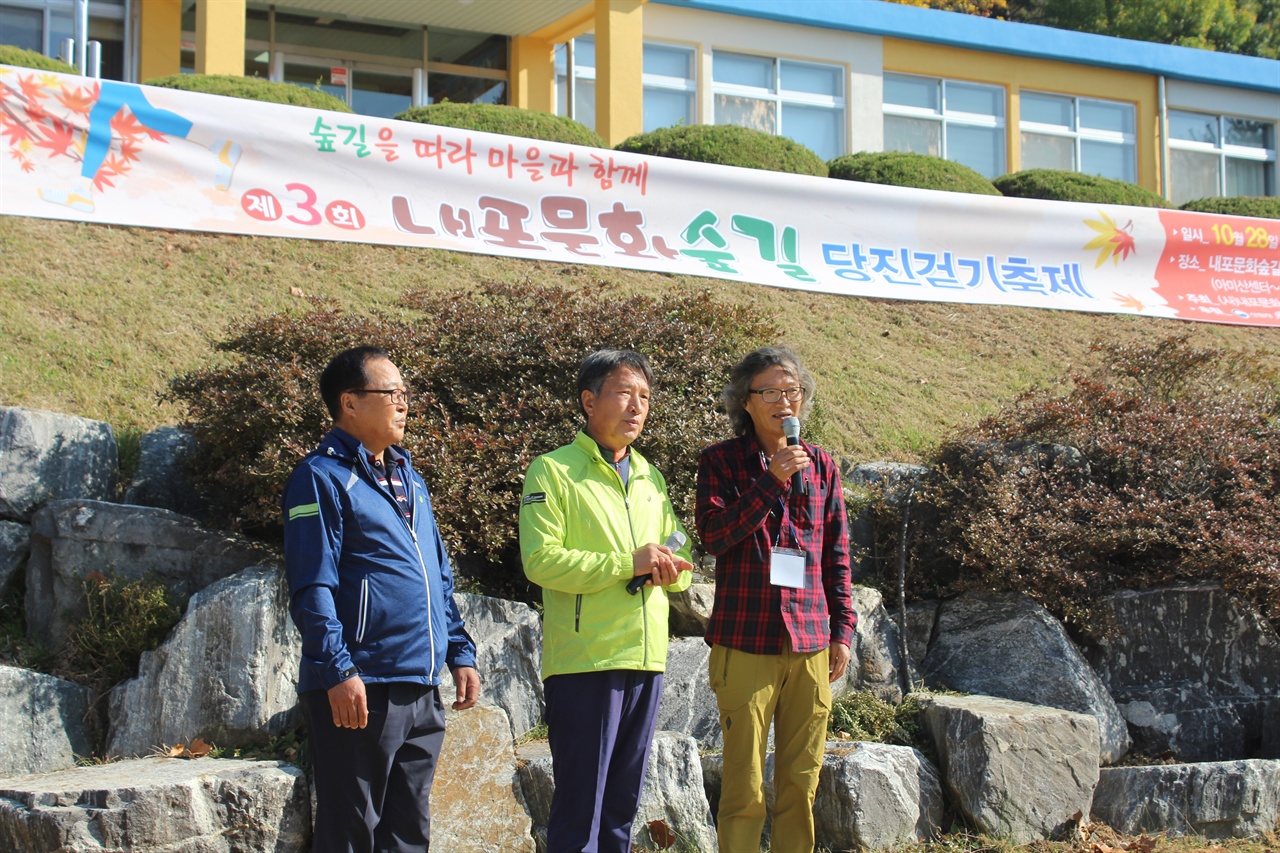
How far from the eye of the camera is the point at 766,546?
12.2 feet

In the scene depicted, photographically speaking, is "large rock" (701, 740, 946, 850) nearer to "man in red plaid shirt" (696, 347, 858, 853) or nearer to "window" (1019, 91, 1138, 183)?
"man in red plaid shirt" (696, 347, 858, 853)

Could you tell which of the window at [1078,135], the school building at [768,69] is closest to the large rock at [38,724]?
the school building at [768,69]

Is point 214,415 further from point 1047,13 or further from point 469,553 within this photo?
point 1047,13

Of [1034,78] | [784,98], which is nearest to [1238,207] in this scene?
[1034,78]

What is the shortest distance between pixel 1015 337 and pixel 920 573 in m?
5.02

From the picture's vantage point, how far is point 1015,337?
10.0 m

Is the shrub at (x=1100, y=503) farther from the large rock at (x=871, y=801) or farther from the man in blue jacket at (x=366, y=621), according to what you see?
the man in blue jacket at (x=366, y=621)

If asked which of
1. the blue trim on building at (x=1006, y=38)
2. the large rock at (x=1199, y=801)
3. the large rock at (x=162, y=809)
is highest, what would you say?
the blue trim on building at (x=1006, y=38)

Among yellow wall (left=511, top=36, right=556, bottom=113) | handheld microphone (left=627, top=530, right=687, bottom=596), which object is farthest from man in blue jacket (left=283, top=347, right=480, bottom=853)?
yellow wall (left=511, top=36, right=556, bottom=113)

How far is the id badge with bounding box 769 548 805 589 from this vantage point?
365 centimetres

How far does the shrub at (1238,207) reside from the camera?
14773mm

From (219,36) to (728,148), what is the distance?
5.97 m

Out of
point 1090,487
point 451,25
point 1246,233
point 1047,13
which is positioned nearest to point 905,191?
point 1246,233

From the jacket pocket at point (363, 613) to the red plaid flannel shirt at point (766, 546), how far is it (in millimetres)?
1135
